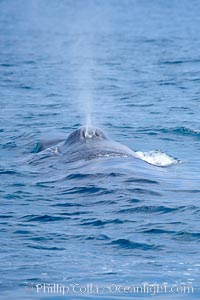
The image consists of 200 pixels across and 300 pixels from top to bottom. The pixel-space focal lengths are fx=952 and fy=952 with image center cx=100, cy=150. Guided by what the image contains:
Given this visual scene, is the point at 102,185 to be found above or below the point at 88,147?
below

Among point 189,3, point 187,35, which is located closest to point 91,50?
point 187,35

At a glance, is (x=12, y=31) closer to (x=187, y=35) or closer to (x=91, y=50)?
(x=187, y=35)

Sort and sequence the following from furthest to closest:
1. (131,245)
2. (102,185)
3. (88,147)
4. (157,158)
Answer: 1. (157,158)
2. (88,147)
3. (102,185)
4. (131,245)

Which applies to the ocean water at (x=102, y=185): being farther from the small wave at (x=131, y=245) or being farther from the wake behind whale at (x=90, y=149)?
the wake behind whale at (x=90, y=149)

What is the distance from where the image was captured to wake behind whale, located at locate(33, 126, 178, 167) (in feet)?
62.6

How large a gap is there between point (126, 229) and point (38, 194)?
283 centimetres

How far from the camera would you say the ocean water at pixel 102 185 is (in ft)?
40.0

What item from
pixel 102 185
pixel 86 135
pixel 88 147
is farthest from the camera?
pixel 86 135

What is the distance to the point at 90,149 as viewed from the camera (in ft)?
63.5

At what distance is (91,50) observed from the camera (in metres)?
48.7

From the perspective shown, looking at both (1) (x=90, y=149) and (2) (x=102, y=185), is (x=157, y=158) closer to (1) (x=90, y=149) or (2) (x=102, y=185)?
(1) (x=90, y=149)

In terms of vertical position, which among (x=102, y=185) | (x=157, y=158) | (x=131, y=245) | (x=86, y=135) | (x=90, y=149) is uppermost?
(x=86, y=135)

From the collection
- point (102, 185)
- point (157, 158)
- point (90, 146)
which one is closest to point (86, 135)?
point (90, 146)

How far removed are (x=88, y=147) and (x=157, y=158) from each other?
1.99m
